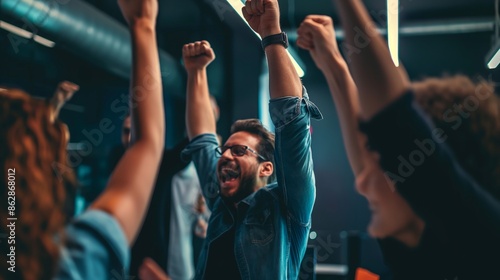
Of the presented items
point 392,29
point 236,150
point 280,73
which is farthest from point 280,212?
point 392,29

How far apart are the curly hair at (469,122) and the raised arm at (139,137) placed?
0.45 meters

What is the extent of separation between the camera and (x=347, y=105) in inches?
34.4

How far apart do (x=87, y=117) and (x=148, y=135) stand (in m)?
3.92

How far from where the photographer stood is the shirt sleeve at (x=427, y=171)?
68cm

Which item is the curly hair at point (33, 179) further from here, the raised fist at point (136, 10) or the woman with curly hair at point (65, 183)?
the raised fist at point (136, 10)

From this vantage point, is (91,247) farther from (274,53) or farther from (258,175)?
(258,175)

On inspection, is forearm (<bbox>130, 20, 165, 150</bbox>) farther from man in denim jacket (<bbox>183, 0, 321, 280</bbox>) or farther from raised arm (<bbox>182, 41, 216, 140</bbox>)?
raised arm (<bbox>182, 41, 216, 140</bbox>)

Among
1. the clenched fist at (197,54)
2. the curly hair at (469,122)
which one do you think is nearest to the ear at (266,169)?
the clenched fist at (197,54)

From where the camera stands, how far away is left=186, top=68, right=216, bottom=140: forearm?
1621 mm

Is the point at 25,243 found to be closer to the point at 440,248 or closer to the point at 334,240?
the point at 440,248

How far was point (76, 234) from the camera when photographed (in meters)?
0.67

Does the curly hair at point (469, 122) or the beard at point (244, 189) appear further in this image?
the beard at point (244, 189)

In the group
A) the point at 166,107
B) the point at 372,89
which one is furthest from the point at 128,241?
the point at 166,107

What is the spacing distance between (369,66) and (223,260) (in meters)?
0.88
